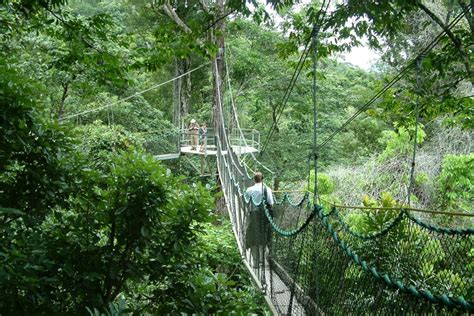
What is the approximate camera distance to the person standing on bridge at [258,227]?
2.54 meters

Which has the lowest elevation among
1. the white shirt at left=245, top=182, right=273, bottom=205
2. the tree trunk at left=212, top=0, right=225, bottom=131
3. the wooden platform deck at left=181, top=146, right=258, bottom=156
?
the white shirt at left=245, top=182, right=273, bottom=205

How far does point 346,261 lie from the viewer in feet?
4.57

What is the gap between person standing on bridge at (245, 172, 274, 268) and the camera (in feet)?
8.34

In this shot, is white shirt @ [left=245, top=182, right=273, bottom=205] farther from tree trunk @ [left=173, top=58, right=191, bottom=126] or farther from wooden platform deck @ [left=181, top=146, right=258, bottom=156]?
tree trunk @ [left=173, top=58, right=191, bottom=126]

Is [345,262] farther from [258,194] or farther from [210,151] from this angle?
[210,151]

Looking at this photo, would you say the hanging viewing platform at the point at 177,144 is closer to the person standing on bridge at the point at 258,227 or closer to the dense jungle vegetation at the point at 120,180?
the dense jungle vegetation at the point at 120,180

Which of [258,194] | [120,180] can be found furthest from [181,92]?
[120,180]

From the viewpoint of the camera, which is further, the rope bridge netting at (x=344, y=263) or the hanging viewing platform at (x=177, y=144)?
the hanging viewing platform at (x=177, y=144)

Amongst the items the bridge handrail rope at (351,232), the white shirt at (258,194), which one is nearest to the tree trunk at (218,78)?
the bridge handrail rope at (351,232)

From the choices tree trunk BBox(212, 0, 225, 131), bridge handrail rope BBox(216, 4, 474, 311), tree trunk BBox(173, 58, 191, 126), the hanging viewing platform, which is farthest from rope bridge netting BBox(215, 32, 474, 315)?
tree trunk BBox(173, 58, 191, 126)

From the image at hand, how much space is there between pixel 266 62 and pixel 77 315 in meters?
7.31

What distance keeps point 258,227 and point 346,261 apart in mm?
1312

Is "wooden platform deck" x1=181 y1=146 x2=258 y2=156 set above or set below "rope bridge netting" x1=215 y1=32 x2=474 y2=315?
above

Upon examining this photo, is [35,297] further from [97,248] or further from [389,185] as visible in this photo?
[389,185]
